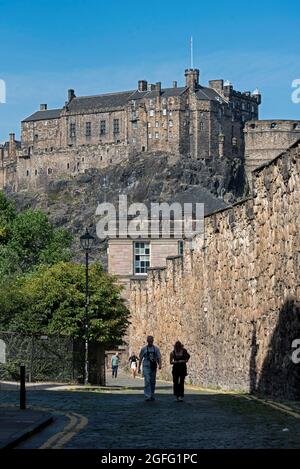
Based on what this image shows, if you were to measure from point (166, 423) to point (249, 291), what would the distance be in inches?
400

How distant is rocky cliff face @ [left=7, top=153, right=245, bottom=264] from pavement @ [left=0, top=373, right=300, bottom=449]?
15666cm

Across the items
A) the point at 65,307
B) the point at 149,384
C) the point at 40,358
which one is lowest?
the point at 149,384

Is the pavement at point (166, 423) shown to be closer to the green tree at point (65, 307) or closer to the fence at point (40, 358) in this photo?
the fence at point (40, 358)

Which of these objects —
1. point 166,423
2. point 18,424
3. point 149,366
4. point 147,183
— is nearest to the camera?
point 18,424

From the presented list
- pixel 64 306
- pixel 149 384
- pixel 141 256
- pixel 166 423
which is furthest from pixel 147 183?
pixel 166 423

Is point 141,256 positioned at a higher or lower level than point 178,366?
higher

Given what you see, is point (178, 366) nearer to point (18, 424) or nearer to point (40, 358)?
point (18, 424)

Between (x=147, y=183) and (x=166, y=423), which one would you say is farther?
(x=147, y=183)

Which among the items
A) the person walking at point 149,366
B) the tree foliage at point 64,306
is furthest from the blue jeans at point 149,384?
the tree foliage at point 64,306

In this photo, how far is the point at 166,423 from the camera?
17.8 m

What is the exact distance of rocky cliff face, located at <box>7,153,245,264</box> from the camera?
7303 inches

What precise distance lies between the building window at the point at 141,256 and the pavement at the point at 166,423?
4504 cm

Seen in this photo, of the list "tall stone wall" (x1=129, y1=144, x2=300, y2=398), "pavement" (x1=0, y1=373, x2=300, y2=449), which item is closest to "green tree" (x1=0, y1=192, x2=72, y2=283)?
"tall stone wall" (x1=129, y1=144, x2=300, y2=398)
